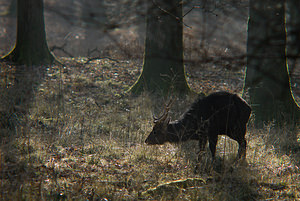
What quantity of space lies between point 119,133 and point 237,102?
2789 millimetres

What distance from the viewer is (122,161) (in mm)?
5621

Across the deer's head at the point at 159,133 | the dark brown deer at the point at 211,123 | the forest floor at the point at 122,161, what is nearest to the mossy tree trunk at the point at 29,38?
the forest floor at the point at 122,161

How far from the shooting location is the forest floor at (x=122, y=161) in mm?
4254

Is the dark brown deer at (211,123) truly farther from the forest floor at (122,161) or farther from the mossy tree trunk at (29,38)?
the mossy tree trunk at (29,38)

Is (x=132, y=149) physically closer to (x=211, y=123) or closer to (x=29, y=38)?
(x=211, y=123)

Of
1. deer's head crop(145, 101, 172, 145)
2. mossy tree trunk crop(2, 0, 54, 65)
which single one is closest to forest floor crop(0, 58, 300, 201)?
deer's head crop(145, 101, 172, 145)

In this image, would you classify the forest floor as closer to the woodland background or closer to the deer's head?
the woodland background

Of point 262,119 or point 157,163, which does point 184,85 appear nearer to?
point 262,119

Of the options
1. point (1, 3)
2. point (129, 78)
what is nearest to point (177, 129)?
point (129, 78)

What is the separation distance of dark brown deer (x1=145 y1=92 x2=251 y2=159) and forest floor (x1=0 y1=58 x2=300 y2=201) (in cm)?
28

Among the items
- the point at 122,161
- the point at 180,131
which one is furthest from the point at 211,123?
the point at 122,161

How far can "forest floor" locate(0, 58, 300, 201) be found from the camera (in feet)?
14.0

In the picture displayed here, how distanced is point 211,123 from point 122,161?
192 centimetres

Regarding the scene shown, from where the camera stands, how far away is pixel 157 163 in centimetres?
546
